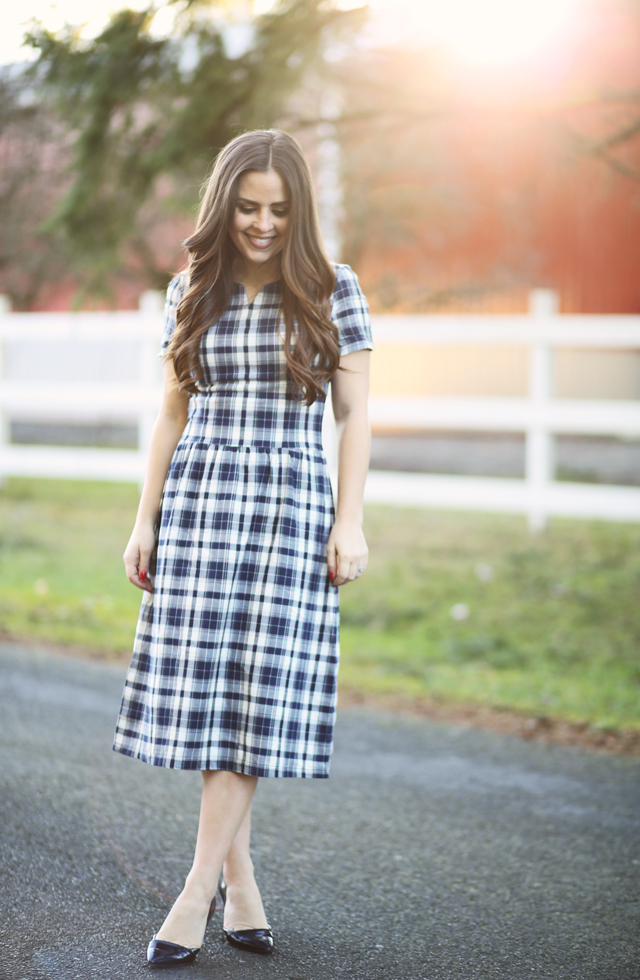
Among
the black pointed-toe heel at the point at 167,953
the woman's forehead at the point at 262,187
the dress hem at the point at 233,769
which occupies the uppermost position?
the woman's forehead at the point at 262,187

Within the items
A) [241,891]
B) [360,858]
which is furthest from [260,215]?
[360,858]

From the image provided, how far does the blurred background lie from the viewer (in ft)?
17.9

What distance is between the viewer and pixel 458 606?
6191mm

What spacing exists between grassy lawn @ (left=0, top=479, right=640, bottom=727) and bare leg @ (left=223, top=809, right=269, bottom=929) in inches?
92.9

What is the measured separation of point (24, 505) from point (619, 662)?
19.9ft

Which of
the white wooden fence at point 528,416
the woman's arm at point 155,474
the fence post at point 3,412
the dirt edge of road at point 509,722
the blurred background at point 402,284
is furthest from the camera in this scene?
the fence post at point 3,412

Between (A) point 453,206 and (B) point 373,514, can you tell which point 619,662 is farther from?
(A) point 453,206

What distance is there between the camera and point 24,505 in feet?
31.9

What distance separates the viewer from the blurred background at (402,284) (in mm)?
5441

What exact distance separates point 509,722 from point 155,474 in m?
2.54

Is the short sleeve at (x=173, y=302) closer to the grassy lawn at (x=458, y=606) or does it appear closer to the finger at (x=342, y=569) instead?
the finger at (x=342, y=569)

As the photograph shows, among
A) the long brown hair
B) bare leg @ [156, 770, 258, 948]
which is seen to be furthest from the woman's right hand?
bare leg @ [156, 770, 258, 948]

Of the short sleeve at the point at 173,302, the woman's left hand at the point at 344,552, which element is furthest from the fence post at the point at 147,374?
the woman's left hand at the point at 344,552

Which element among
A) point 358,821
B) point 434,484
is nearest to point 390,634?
point 434,484
